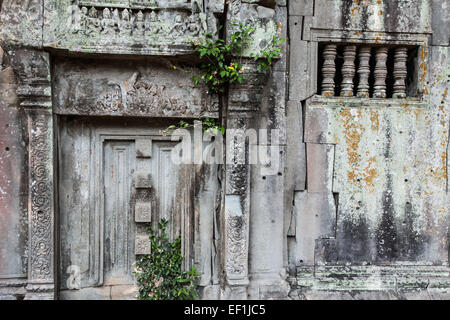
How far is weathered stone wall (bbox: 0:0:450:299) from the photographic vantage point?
280 cm

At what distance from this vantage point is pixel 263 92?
3135mm

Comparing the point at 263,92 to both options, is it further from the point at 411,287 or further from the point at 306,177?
the point at 411,287

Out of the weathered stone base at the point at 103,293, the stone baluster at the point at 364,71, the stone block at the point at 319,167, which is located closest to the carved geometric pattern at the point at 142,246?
the weathered stone base at the point at 103,293

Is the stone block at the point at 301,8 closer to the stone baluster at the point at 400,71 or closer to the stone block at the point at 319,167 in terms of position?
the stone baluster at the point at 400,71

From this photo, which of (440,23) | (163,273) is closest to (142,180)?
(163,273)

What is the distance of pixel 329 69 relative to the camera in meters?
3.32

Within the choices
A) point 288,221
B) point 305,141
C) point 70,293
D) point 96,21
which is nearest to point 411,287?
point 288,221

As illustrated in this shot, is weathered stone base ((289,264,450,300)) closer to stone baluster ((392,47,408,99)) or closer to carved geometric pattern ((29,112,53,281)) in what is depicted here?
stone baluster ((392,47,408,99))

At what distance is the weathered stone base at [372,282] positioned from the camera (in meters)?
3.24

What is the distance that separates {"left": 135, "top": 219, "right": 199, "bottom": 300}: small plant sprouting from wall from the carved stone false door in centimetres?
8

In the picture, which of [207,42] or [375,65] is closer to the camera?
[207,42]

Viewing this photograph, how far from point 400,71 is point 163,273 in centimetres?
315

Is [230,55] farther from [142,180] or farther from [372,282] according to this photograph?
[372,282]

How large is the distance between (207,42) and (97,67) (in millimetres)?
1031
